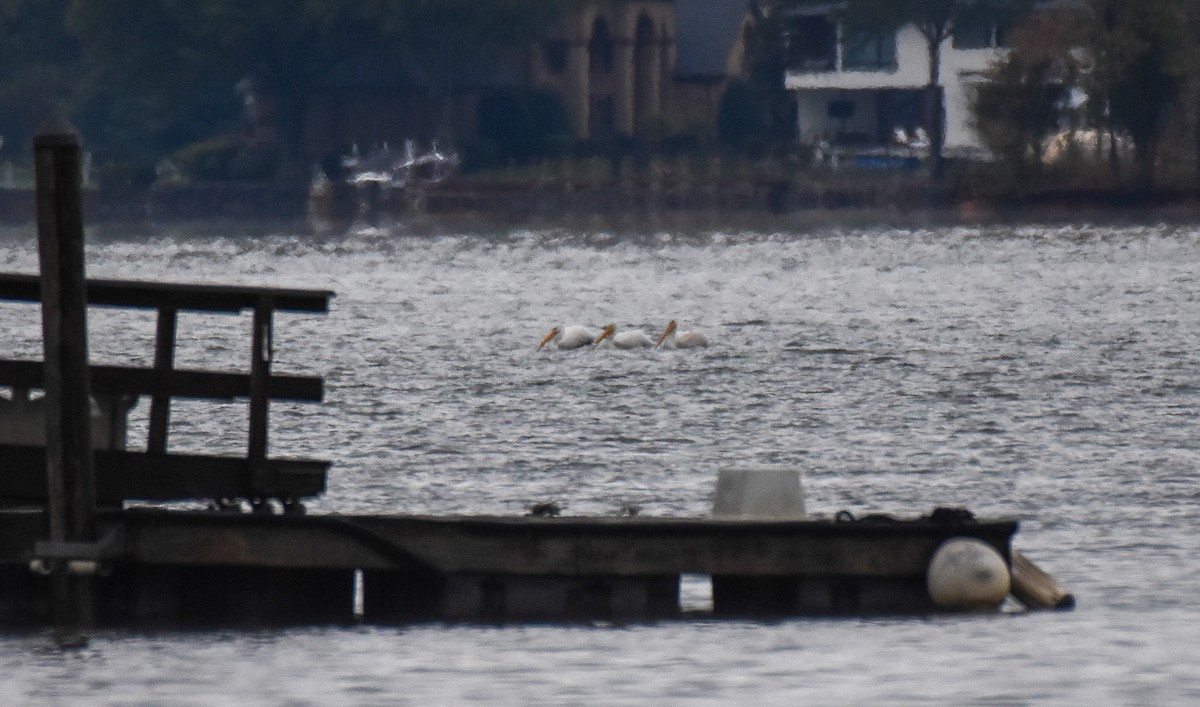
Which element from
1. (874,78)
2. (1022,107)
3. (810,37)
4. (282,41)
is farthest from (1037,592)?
(810,37)

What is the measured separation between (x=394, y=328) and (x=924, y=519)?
144 feet

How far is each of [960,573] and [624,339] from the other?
3395 cm

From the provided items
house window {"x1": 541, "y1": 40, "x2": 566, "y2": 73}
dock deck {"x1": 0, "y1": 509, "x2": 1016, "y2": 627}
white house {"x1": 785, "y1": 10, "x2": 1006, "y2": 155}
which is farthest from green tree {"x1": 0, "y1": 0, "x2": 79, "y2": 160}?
dock deck {"x1": 0, "y1": 509, "x2": 1016, "y2": 627}

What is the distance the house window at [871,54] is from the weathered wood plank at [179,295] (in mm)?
132237

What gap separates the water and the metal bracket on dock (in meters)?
0.58

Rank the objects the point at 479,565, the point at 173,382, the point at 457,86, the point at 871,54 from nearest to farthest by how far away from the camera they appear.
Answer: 1. the point at 479,565
2. the point at 173,382
3. the point at 457,86
4. the point at 871,54

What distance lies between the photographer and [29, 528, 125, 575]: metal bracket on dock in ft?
65.1

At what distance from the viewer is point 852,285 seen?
82.4 metres

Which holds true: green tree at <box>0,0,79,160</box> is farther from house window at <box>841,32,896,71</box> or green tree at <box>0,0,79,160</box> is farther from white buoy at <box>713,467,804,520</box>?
white buoy at <box>713,467,804,520</box>

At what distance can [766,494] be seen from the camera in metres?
21.0

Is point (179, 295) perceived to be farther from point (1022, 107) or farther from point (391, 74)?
point (391, 74)

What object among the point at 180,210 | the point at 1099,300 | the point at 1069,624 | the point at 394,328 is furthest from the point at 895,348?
the point at 180,210

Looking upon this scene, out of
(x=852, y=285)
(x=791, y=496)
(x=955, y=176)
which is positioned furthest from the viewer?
(x=955, y=176)

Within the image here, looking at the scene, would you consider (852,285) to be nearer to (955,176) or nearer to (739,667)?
(955,176)
